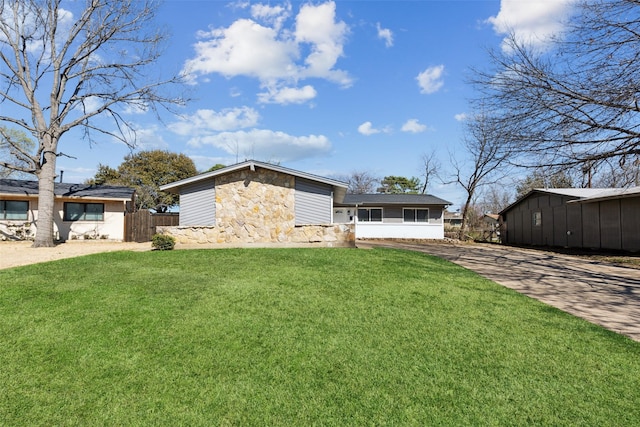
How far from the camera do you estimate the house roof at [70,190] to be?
16.6 meters

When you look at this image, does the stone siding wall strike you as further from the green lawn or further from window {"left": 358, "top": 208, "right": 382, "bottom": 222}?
window {"left": 358, "top": 208, "right": 382, "bottom": 222}

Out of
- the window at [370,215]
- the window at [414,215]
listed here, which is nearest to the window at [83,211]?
the window at [370,215]

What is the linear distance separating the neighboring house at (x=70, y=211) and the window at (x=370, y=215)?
14392mm

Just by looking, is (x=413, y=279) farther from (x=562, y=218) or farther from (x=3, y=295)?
(x=562, y=218)

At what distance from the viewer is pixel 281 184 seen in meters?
13.5

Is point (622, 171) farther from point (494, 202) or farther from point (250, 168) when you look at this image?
point (494, 202)

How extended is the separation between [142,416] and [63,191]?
19706 millimetres

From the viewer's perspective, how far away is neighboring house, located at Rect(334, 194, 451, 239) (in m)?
22.6

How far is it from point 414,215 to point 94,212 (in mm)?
19546

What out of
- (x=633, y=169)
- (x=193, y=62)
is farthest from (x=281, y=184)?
(x=633, y=169)

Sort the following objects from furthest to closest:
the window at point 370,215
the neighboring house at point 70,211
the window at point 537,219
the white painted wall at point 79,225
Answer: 1. the window at point 370,215
2. the window at point 537,219
3. the white painted wall at point 79,225
4. the neighboring house at point 70,211

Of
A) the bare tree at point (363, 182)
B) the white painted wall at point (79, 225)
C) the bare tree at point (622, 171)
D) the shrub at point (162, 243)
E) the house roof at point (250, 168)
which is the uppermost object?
the bare tree at point (363, 182)

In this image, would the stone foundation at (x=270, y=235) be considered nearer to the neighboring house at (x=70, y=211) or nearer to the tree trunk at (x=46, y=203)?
the tree trunk at (x=46, y=203)

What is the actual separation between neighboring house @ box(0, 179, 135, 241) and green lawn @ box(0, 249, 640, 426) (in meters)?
13.4
